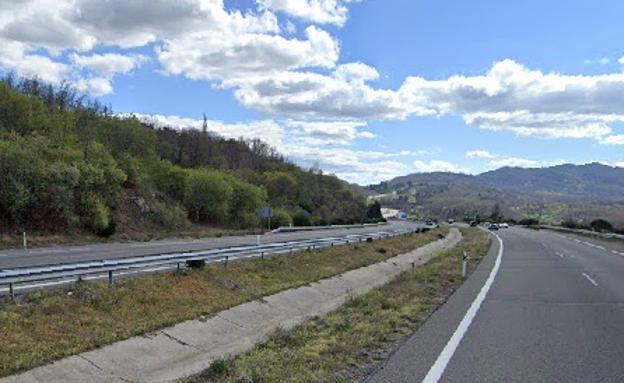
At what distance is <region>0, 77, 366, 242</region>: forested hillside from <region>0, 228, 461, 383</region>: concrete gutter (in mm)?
26313

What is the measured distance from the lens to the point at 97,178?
47.3 m

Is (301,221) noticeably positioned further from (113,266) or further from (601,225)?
(113,266)

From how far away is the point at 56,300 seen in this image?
12641mm

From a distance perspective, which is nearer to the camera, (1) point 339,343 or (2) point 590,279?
(1) point 339,343

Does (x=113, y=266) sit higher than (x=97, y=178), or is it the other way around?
(x=97, y=178)

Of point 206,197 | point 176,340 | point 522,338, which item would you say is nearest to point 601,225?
point 206,197

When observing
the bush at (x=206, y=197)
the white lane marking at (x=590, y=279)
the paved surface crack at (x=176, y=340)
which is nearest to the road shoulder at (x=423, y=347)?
the paved surface crack at (x=176, y=340)

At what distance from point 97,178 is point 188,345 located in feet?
125

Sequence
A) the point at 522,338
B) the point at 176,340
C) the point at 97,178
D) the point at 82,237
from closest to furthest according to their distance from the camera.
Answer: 1. the point at 522,338
2. the point at 176,340
3. the point at 82,237
4. the point at 97,178

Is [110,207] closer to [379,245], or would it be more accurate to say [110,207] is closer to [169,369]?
[379,245]

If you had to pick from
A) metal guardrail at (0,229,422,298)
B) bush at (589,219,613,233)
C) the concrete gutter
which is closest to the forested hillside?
metal guardrail at (0,229,422,298)

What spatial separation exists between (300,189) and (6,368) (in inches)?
4837

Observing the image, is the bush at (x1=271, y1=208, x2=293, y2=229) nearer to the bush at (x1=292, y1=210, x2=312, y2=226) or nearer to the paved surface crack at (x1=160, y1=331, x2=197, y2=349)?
the bush at (x1=292, y1=210, x2=312, y2=226)

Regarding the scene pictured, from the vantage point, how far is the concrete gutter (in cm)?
904
